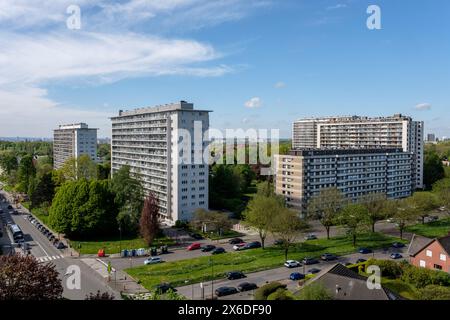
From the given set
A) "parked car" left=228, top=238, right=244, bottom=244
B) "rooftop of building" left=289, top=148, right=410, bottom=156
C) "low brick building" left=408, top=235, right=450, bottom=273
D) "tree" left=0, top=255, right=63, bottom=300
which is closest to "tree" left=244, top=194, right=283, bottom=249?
"parked car" left=228, top=238, right=244, bottom=244

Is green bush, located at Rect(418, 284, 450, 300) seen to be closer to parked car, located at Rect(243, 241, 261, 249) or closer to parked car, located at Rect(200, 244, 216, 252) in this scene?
parked car, located at Rect(243, 241, 261, 249)

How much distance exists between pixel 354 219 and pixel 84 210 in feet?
90.1

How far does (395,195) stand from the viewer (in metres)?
64.2

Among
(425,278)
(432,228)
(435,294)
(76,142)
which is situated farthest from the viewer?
(76,142)

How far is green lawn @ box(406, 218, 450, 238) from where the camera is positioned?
149ft

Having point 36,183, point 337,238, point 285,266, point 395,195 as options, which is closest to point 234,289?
point 285,266

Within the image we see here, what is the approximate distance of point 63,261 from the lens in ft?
113

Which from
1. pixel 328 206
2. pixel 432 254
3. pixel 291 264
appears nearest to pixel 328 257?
pixel 291 264

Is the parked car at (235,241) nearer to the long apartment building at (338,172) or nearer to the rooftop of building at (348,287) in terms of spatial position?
the long apartment building at (338,172)

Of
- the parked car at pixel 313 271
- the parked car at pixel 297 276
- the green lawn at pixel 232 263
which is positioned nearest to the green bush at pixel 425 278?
the parked car at pixel 313 271

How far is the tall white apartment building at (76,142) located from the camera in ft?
289

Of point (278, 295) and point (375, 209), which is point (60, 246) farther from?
point (375, 209)

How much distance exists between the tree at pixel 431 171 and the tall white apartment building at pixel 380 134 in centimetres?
373

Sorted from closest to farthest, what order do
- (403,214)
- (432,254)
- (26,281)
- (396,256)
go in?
(26,281) → (432,254) → (396,256) → (403,214)
